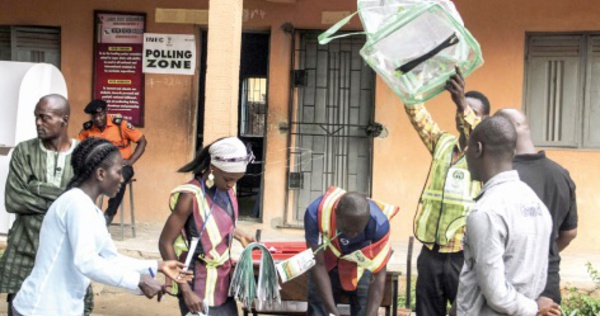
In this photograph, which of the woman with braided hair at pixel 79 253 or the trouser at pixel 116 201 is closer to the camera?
the woman with braided hair at pixel 79 253

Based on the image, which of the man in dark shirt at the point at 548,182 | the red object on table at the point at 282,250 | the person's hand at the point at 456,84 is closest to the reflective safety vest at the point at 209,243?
the red object on table at the point at 282,250

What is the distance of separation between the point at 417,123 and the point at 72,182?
7.08 ft

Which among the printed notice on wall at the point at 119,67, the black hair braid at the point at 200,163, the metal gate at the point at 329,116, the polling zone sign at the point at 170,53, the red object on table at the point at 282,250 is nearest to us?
the black hair braid at the point at 200,163

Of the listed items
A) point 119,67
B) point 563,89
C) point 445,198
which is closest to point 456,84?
point 445,198

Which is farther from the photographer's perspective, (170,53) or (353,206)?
(170,53)

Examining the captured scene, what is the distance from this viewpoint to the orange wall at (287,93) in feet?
29.8

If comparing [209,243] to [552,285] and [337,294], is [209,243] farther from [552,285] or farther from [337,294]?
[552,285]

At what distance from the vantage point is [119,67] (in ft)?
32.1

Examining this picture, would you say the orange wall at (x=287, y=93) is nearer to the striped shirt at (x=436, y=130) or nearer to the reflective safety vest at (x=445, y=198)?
the striped shirt at (x=436, y=130)

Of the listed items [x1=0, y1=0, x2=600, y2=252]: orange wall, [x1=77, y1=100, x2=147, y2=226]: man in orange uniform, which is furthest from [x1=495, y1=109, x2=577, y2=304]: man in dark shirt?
[x1=77, y1=100, x2=147, y2=226]: man in orange uniform

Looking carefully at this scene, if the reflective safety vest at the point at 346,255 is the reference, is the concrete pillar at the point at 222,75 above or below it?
above

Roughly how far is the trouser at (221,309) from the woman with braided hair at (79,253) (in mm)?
588

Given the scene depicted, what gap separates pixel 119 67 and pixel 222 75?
411 centimetres

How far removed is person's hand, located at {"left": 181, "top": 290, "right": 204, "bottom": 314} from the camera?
4.50 metres
